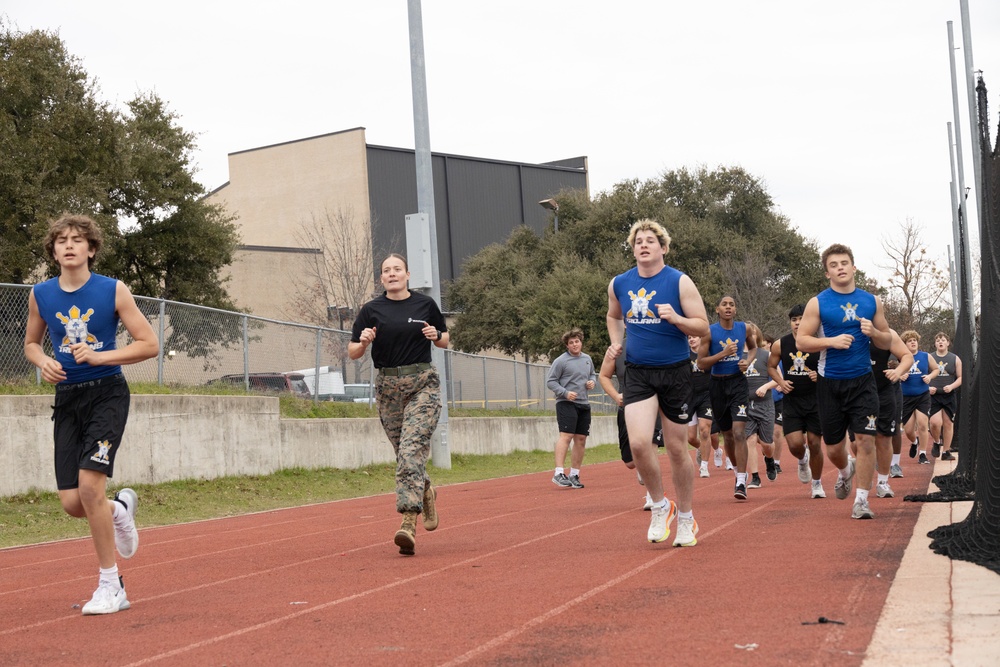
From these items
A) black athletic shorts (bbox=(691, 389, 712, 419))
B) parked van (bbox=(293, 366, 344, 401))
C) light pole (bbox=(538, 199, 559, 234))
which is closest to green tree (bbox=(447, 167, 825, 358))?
light pole (bbox=(538, 199, 559, 234))

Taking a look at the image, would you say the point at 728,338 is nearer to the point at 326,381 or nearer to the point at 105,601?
the point at 105,601

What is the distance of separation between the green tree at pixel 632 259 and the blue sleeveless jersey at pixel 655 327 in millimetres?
44048

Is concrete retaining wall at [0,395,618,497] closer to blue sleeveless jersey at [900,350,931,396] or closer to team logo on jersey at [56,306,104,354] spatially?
team logo on jersey at [56,306,104,354]

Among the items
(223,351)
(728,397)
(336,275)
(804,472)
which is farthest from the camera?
(336,275)

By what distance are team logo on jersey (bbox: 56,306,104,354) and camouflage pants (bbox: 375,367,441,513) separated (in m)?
2.69

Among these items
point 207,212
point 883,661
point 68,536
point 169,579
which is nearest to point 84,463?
point 169,579

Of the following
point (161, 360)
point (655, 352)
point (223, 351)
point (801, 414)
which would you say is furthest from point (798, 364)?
point (223, 351)

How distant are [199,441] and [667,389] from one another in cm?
1160

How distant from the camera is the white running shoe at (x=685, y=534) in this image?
8438mm

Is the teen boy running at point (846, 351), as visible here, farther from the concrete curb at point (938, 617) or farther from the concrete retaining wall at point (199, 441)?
the concrete retaining wall at point (199, 441)

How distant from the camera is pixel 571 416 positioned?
16.8 m

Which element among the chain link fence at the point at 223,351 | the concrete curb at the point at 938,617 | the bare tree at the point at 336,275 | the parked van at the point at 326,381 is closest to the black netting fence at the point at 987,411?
the concrete curb at the point at 938,617

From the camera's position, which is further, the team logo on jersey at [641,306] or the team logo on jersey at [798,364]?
the team logo on jersey at [798,364]

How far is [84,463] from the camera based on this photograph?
259 inches
